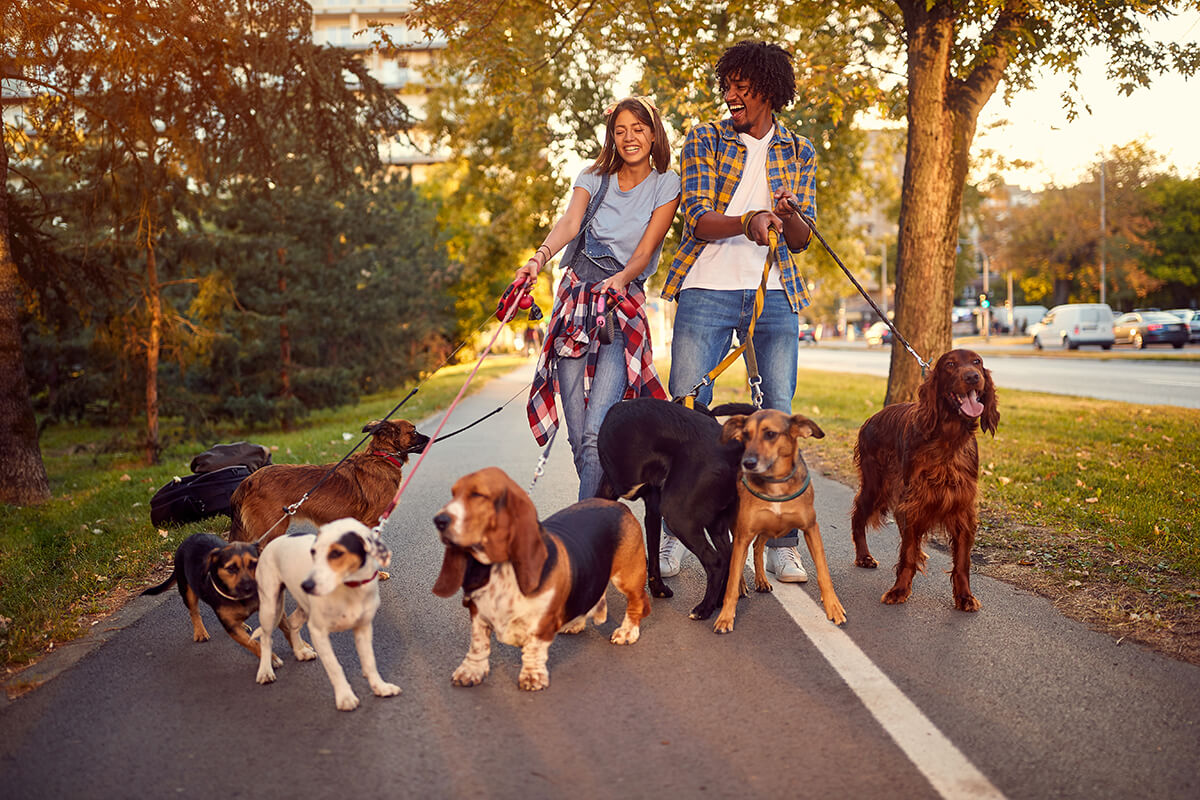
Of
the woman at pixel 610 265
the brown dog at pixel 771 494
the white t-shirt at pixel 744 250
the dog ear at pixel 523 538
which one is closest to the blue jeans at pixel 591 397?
the woman at pixel 610 265

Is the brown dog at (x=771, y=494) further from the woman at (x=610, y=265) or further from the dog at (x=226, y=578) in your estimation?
the dog at (x=226, y=578)

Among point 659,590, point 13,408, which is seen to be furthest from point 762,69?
point 13,408

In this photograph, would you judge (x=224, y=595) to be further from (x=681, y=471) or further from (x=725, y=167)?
(x=725, y=167)

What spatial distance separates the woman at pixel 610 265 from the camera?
5.40m

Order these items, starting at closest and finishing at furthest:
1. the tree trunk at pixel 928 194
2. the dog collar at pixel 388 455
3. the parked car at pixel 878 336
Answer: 1. the dog collar at pixel 388 455
2. the tree trunk at pixel 928 194
3. the parked car at pixel 878 336

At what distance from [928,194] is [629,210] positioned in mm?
6931

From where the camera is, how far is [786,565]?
17.9 ft

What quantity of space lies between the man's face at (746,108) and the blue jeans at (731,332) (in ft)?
3.12

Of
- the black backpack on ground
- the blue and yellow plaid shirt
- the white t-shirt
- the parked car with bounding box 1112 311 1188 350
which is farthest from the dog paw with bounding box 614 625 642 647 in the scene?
the parked car with bounding box 1112 311 1188 350

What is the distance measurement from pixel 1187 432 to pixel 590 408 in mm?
9686

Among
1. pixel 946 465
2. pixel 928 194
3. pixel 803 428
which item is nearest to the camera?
pixel 803 428

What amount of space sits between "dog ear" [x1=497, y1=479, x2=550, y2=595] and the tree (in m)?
8.40

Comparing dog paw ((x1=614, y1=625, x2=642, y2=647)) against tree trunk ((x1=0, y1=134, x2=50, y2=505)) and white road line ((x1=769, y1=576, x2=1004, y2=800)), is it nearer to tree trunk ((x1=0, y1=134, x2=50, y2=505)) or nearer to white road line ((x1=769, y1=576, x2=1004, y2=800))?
white road line ((x1=769, y1=576, x2=1004, y2=800))

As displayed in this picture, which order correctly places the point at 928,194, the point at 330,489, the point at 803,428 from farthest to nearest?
the point at 928,194, the point at 330,489, the point at 803,428
